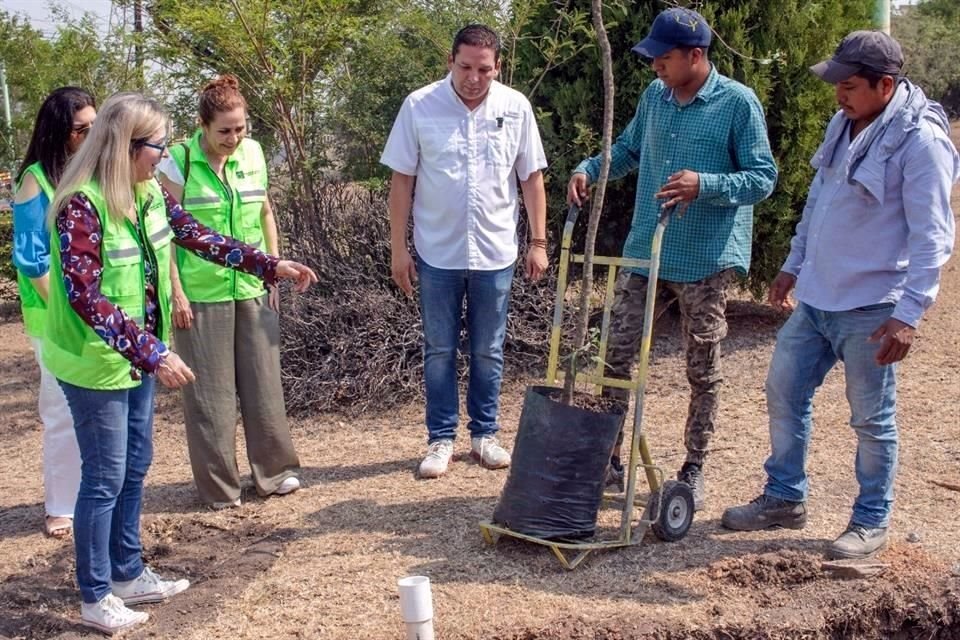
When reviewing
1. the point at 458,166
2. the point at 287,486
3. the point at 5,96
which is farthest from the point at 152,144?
the point at 5,96

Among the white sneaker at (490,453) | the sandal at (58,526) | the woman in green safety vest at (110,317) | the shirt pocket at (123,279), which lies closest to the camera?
the woman in green safety vest at (110,317)

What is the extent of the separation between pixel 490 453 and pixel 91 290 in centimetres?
244

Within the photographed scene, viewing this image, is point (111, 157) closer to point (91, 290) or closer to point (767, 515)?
point (91, 290)

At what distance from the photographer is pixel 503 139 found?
17.6 feet

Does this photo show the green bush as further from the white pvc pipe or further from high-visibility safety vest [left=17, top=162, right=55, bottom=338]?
the white pvc pipe

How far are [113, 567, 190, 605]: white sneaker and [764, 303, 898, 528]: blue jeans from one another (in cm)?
245

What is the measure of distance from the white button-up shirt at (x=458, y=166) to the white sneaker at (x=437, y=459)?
0.91 m

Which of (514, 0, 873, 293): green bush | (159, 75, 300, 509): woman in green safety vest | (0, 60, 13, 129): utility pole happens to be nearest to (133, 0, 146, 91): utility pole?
(514, 0, 873, 293): green bush

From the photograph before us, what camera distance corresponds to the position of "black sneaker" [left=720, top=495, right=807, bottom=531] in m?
4.68

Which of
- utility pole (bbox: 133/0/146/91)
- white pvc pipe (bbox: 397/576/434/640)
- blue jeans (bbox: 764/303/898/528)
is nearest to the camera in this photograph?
white pvc pipe (bbox: 397/576/434/640)

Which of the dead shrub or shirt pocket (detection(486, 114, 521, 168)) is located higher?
shirt pocket (detection(486, 114, 521, 168))

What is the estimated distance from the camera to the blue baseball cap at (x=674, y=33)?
4480 mm

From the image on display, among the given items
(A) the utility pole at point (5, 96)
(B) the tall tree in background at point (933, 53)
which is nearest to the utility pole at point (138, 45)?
(A) the utility pole at point (5, 96)

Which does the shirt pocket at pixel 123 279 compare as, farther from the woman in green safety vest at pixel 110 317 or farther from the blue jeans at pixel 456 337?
the blue jeans at pixel 456 337
